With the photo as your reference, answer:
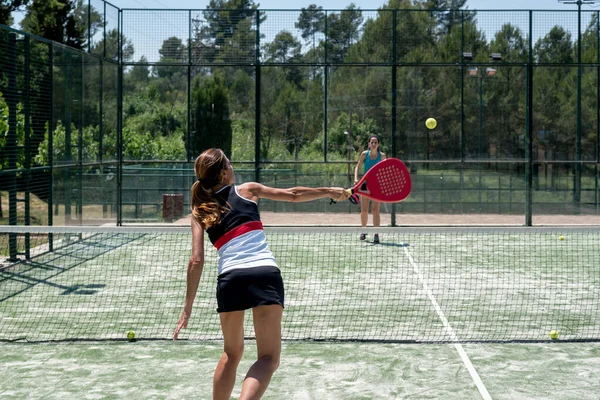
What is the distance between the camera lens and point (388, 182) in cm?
527

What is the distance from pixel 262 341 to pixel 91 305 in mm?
4563

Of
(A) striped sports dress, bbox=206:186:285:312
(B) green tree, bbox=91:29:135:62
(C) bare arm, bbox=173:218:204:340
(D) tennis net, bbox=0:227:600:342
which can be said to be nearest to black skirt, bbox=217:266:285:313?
(A) striped sports dress, bbox=206:186:285:312

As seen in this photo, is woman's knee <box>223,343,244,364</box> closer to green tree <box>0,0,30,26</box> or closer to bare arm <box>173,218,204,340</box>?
bare arm <box>173,218,204,340</box>

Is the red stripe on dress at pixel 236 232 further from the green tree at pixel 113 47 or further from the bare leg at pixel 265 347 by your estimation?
the green tree at pixel 113 47

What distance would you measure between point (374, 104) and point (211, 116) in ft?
10.5

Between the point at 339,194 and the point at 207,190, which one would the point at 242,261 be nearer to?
the point at 207,190

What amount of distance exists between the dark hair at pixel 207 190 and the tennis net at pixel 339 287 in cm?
265

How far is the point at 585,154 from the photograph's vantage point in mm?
16922

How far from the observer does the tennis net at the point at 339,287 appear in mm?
7062

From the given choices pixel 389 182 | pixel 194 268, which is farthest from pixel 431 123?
pixel 194 268

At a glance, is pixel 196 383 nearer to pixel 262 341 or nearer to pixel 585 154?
pixel 262 341

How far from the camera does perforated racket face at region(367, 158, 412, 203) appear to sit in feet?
17.1

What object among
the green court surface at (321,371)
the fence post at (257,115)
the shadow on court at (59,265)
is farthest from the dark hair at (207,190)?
the fence post at (257,115)

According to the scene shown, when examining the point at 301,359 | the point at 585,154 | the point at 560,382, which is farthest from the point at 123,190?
the point at 560,382
